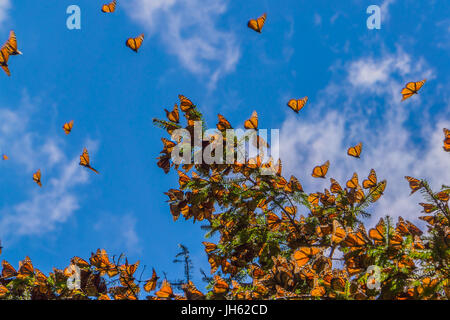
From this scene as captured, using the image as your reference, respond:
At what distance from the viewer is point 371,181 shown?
106 inches

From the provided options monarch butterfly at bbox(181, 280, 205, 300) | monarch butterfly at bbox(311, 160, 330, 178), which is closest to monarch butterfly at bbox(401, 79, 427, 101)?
monarch butterfly at bbox(311, 160, 330, 178)

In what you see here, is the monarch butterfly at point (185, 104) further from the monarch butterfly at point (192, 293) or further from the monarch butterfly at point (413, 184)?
the monarch butterfly at point (413, 184)

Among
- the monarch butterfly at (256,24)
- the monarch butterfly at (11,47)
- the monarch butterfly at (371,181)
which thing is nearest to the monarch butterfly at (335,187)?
the monarch butterfly at (371,181)

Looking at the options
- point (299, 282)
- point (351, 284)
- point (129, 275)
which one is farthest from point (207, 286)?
point (351, 284)

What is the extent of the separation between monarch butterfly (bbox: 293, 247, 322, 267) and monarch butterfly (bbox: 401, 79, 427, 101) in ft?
8.94

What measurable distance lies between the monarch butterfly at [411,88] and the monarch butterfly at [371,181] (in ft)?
5.40

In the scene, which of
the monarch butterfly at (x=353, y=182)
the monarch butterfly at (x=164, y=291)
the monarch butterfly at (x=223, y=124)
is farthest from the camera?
the monarch butterfly at (x=353, y=182)

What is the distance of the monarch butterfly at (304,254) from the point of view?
213 cm

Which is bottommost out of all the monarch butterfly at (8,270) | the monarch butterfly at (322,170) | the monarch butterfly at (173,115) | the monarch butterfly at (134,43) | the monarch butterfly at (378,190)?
the monarch butterfly at (8,270)

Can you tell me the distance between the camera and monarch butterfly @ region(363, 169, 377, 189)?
8.81 feet

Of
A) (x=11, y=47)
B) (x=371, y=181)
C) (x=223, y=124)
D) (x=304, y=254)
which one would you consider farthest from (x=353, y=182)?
(x=11, y=47)

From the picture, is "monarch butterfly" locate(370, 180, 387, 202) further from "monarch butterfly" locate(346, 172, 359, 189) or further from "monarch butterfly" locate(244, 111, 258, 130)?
"monarch butterfly" locate(244, 111, 258, 130)
